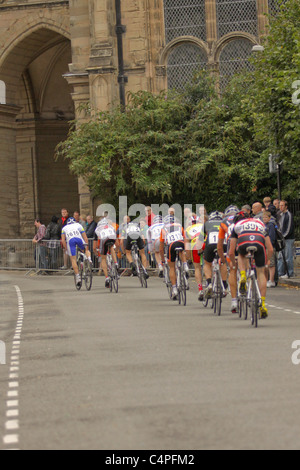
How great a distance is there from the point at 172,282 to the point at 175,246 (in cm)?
98

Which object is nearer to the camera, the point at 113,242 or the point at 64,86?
the point at 113,242

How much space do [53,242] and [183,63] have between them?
9164 mm

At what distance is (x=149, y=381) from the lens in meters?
10.2

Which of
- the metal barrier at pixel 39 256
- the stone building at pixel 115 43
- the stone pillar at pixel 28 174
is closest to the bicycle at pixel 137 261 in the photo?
the metal barrier at pixel 39 256

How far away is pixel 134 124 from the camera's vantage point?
113 ft

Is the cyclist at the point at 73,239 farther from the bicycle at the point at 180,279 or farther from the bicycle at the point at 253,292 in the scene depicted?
the bicycle at the point at 253,292

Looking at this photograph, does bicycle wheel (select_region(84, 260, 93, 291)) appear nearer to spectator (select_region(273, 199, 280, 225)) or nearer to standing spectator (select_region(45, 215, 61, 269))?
spectator (select_region(273, 199, 280, 225))

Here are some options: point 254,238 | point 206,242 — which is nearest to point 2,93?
point 206,242

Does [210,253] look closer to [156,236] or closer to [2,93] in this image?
[156,236]

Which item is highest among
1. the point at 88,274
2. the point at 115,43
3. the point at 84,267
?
the point at 115,43

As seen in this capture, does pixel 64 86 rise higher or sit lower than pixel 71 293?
higher

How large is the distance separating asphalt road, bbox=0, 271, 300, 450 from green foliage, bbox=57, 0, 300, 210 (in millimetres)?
14684
